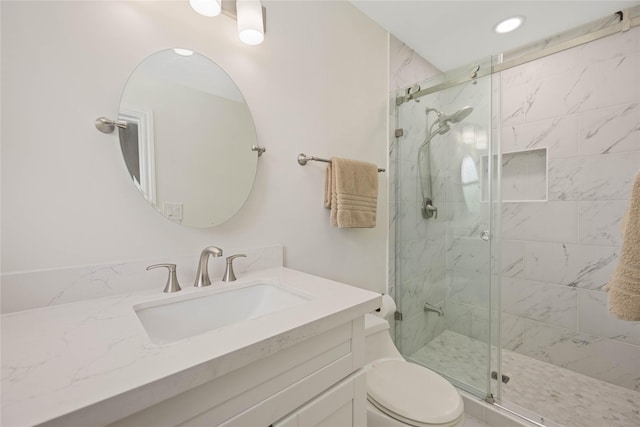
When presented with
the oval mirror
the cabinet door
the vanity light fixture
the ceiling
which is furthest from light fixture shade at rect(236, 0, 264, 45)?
the cabinet door

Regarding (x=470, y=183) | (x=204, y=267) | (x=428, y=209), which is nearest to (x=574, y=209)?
(x=470, y=183)

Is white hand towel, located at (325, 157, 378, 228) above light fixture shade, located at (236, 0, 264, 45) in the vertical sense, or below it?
below

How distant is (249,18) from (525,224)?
85.7 inches

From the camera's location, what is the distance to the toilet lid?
943 millimetres

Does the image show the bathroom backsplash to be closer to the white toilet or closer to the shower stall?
the white toilet

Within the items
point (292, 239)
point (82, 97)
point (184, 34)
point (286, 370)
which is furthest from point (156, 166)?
point (286, 370)

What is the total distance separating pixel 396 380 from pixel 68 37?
1626 mm

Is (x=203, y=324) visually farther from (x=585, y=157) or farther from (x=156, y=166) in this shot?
(x=585, y=157)

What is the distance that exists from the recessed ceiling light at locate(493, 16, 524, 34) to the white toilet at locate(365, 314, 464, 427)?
6.32ft

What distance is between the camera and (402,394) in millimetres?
1044

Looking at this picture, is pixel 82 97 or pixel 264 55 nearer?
pixel 82 97

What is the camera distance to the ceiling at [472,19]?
152 centimetres

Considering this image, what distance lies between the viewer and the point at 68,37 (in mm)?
766

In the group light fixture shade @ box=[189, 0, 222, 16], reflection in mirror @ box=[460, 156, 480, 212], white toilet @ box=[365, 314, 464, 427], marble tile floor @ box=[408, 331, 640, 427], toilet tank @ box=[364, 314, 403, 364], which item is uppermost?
light fixture shade @ box=[189, 0, 222, 16]
